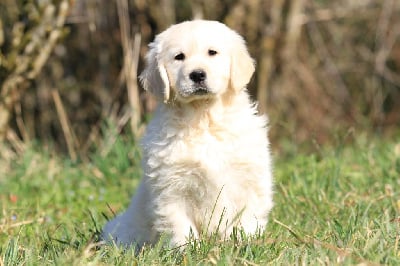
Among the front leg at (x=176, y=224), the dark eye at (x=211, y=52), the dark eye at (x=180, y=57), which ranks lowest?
the front leg at (x=176, y=224)

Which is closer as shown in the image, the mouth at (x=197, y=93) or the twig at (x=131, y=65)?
the mouth at (x=197, y=93)

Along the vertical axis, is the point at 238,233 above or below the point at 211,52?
below

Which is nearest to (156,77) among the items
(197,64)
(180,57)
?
(180,57)

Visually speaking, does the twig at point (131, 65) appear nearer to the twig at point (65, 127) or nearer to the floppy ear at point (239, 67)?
the twig at point (65, 127)

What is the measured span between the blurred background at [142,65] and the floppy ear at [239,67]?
2.20 m

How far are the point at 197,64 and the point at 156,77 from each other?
0.28 metres

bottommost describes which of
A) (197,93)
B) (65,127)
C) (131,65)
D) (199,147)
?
(65,127)

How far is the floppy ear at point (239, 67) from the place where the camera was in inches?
163

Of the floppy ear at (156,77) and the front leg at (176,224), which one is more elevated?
the floppy ear at (156,77)

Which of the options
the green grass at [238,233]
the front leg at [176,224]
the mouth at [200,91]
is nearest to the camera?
the green grass at [238,233]

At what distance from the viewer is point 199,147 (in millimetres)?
4066

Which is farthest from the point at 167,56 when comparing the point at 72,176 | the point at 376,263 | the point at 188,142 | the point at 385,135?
the point at 385,135

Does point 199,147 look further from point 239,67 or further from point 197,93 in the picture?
point 239,67

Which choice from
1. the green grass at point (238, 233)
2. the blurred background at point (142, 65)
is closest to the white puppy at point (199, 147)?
the green grass at point (238, 233)
